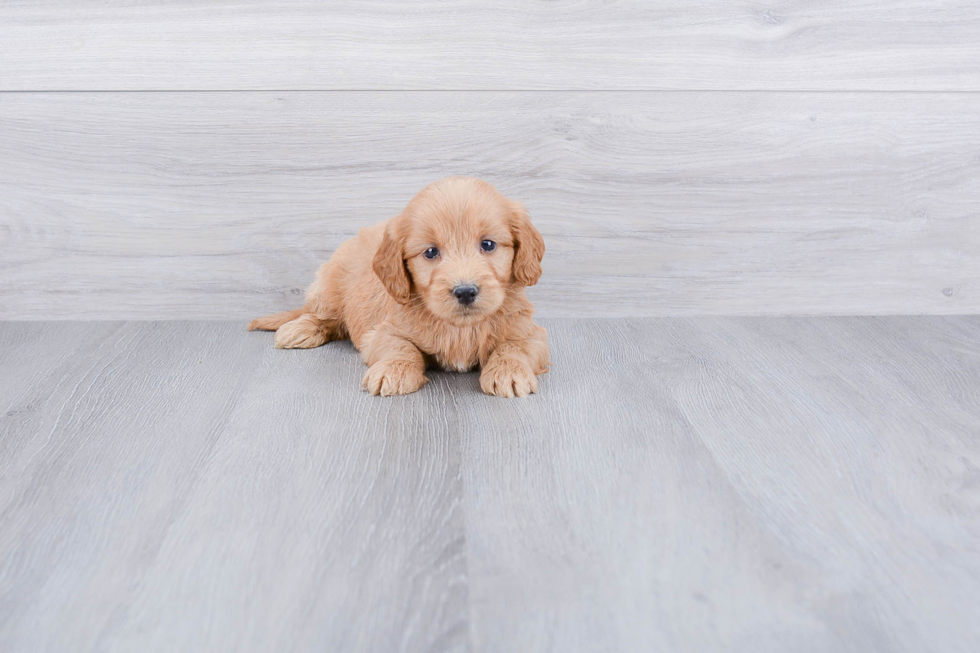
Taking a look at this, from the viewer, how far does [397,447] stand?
1.49m

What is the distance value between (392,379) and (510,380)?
28 cm

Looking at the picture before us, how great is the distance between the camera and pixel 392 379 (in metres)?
1.77

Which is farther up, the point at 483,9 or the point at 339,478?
the point at 483,9

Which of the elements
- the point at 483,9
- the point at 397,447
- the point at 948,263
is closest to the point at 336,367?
the point at 397,447

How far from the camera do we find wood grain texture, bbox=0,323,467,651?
3.19 ft

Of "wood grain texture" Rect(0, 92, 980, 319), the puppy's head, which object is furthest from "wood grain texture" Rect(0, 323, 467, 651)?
"wood grain texture" Rect(0, 92, 980, 319)

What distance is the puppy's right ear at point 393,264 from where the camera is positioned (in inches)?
69.8

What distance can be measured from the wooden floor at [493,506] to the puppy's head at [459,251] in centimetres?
24

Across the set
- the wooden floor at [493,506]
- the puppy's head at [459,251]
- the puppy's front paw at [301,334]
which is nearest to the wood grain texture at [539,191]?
the puppy's front paw at [301,334]

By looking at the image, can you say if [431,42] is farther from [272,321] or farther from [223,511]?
[223,511]

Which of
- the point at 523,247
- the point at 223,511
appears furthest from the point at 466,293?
the point at 223,511

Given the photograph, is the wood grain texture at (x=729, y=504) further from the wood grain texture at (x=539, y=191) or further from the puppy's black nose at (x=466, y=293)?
the wood grain texture at (x=539, y=191)

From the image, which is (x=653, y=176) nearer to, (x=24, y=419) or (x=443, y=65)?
(x=443, y=65)

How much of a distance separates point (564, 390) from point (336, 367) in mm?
619
